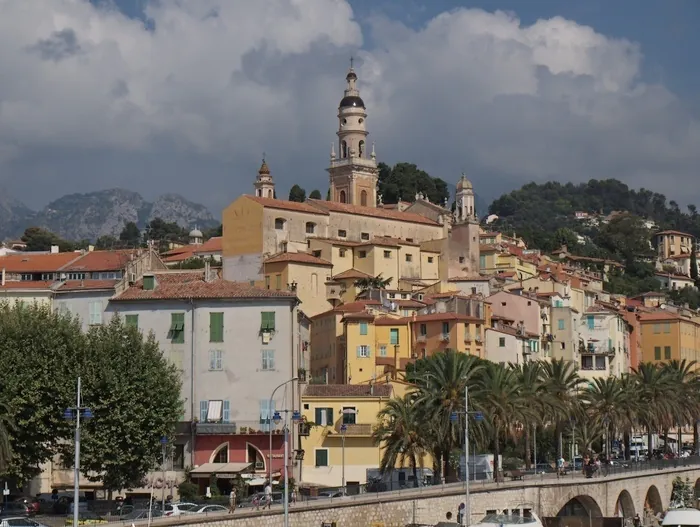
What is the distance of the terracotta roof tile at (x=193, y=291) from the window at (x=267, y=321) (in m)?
1.00

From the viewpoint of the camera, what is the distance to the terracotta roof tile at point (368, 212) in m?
140

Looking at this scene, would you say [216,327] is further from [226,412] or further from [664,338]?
[664,338]

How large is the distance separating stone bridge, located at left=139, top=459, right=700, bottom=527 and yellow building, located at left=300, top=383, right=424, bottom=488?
427 inches

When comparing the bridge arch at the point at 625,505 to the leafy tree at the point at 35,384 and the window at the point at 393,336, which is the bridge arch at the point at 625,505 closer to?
the window at the point at 393,336

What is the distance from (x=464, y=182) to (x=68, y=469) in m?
122

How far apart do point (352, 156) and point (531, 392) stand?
9375 centimetres

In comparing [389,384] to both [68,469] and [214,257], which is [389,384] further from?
[214,257]

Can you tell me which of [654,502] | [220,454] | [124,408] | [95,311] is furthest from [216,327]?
[654,502]

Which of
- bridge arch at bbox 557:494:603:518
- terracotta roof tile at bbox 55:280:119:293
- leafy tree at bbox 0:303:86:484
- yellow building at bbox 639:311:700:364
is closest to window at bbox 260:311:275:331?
terracotta roof tile at bbox 55:280:119:293

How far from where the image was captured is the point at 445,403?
248 feet

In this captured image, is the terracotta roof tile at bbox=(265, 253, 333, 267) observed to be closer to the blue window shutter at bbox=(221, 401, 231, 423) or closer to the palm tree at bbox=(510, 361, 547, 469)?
the palm tree at bbox=(510, 361, 547, 469)

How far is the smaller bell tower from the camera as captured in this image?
18700 centimetres

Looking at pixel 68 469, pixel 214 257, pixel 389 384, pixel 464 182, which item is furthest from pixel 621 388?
pixel 464 182

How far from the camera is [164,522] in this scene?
166 feet
